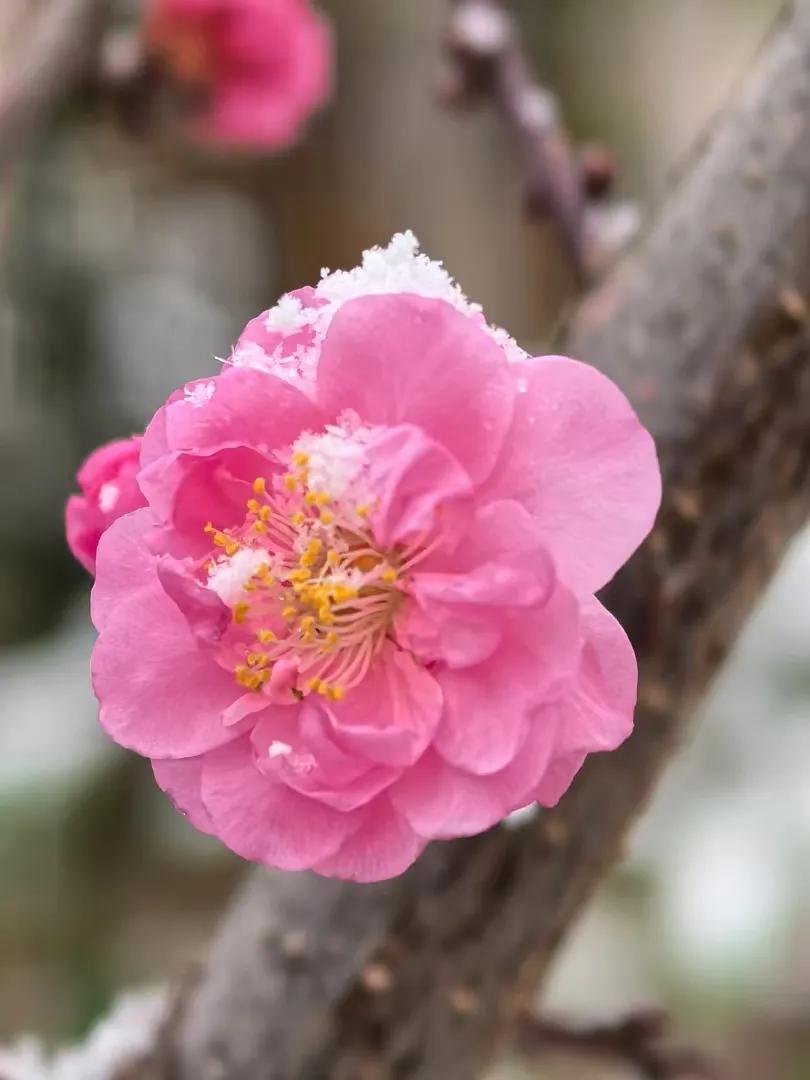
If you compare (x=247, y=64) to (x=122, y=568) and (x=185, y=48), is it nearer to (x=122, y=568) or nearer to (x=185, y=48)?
(x=185, y=48)

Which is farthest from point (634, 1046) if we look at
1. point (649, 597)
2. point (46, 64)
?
point (46, 64)

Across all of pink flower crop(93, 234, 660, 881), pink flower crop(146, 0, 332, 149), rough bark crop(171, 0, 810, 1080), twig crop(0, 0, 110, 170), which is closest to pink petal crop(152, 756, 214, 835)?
pink flower crop(93, 234, 660, 881)

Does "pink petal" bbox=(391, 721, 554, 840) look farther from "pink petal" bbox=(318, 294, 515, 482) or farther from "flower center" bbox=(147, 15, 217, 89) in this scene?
"flower center" bbox=(147, 15, 217, 89)

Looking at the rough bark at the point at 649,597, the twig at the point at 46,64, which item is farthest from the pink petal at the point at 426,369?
the twig at the point at 46,64

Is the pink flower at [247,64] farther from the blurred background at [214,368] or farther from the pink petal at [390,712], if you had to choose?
the pink petal at [390,712]

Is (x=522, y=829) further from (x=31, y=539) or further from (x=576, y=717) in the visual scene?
(x=31, y=539)

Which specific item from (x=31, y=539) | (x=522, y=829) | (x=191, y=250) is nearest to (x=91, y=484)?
(x=522, y=829)
